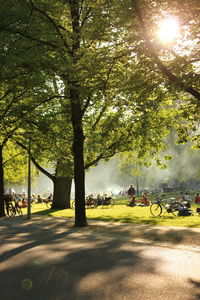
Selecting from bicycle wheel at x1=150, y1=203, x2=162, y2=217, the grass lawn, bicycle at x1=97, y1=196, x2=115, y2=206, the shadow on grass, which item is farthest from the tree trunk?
bicycle at x1=97, y1=196, x2=115, y2=206

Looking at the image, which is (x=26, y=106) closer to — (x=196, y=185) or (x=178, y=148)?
(x=178, y=148)

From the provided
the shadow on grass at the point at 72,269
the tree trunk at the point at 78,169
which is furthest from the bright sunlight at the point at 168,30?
the shadow on grass at the point at 72,269

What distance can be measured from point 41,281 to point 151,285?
6.58ft

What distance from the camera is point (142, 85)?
39.1 ft

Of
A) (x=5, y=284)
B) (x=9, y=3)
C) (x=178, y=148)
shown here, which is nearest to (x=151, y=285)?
(x=5, y=284)

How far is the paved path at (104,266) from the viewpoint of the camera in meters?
6.12

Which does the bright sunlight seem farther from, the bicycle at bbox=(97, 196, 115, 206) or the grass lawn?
the bicycle at bbox=(97, 196, 115, 206)

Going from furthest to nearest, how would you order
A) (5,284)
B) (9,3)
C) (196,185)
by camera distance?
1. (196,185)
2. (9,3)
3. (5,284)

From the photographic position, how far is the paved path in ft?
20.1

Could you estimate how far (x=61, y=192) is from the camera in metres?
30.3

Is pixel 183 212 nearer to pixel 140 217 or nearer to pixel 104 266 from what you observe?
pixel 140 217

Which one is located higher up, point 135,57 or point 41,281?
point 135,57

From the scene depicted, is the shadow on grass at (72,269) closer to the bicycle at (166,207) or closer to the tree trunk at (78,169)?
the tree trunk at (78,169)

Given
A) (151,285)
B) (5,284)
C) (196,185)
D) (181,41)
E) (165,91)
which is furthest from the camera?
(196,185)
